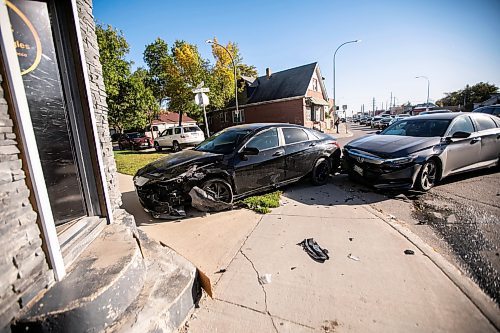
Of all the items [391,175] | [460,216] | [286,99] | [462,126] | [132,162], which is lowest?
[460,216]

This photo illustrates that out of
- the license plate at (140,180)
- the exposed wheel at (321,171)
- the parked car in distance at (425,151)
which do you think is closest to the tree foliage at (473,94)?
the parked car in distance at (425,151)

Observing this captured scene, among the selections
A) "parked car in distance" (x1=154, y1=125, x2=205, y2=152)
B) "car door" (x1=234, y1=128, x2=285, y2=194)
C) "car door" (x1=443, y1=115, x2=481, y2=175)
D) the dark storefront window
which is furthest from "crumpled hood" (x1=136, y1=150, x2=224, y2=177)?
"parked car in distance" (x1=154, y1=125, x2=205, y2=152)

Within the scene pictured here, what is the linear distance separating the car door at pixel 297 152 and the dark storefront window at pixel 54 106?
142 inches

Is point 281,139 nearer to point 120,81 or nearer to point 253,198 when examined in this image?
point 253,198

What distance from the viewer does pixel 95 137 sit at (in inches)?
115

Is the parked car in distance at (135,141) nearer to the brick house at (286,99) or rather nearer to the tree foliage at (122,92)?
the tree foliage at (122,92)

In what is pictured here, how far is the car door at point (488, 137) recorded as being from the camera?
5.40 m

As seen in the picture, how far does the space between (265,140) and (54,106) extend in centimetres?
341

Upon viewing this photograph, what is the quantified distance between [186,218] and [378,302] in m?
2.96

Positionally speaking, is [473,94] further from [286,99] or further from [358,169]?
[358,169]

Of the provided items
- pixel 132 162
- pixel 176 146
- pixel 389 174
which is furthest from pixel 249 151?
pixel 176 146

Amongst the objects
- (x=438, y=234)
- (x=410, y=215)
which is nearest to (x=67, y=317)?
(x=438, y=234)

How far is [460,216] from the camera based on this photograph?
3.72 meters

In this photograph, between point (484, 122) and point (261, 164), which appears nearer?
point (261, 164)
